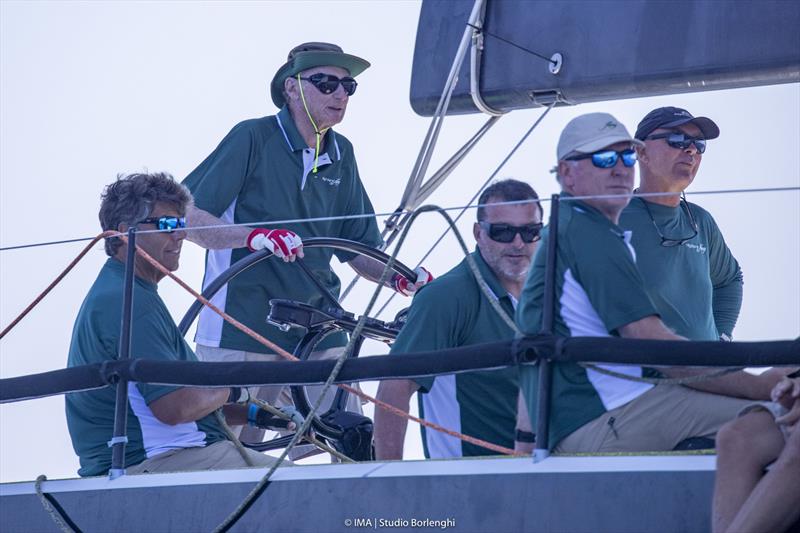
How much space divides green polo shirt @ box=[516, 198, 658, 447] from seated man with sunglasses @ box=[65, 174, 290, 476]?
1.07 metres

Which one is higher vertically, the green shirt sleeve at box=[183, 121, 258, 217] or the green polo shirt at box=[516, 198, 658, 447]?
the green shirt sleeve at box=[183, 121, 258, 217]

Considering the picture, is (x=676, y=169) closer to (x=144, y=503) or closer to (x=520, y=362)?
(x=520, y=362)

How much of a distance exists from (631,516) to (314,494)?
885mm

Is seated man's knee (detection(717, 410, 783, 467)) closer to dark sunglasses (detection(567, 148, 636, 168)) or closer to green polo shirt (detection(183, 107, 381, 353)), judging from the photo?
dark sunglasses (detection(567, 148, 636, 168))

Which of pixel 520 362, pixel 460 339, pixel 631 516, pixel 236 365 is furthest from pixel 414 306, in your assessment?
pixel 631 516

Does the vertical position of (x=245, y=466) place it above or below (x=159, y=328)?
below

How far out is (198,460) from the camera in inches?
171

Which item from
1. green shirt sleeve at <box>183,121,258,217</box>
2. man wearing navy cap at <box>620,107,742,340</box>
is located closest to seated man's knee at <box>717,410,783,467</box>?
man wearing navy cap at <box>620,107,742,340</box>

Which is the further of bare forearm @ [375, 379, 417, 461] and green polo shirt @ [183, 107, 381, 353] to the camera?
green polo shirt @ [183, 107, 381, 353]

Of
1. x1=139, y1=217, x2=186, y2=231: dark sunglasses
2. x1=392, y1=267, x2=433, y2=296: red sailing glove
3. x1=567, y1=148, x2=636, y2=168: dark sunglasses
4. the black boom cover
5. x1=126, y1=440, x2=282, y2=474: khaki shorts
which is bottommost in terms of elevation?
x1=126, y1=440, x2=282, y2=474: khaki shorts

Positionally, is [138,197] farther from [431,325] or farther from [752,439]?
[752,439]

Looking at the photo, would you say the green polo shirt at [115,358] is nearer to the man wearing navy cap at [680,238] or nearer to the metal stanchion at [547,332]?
the metal stanchion at [547,332]

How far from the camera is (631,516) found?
340 cm

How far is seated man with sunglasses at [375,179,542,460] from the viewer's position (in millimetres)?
4281
